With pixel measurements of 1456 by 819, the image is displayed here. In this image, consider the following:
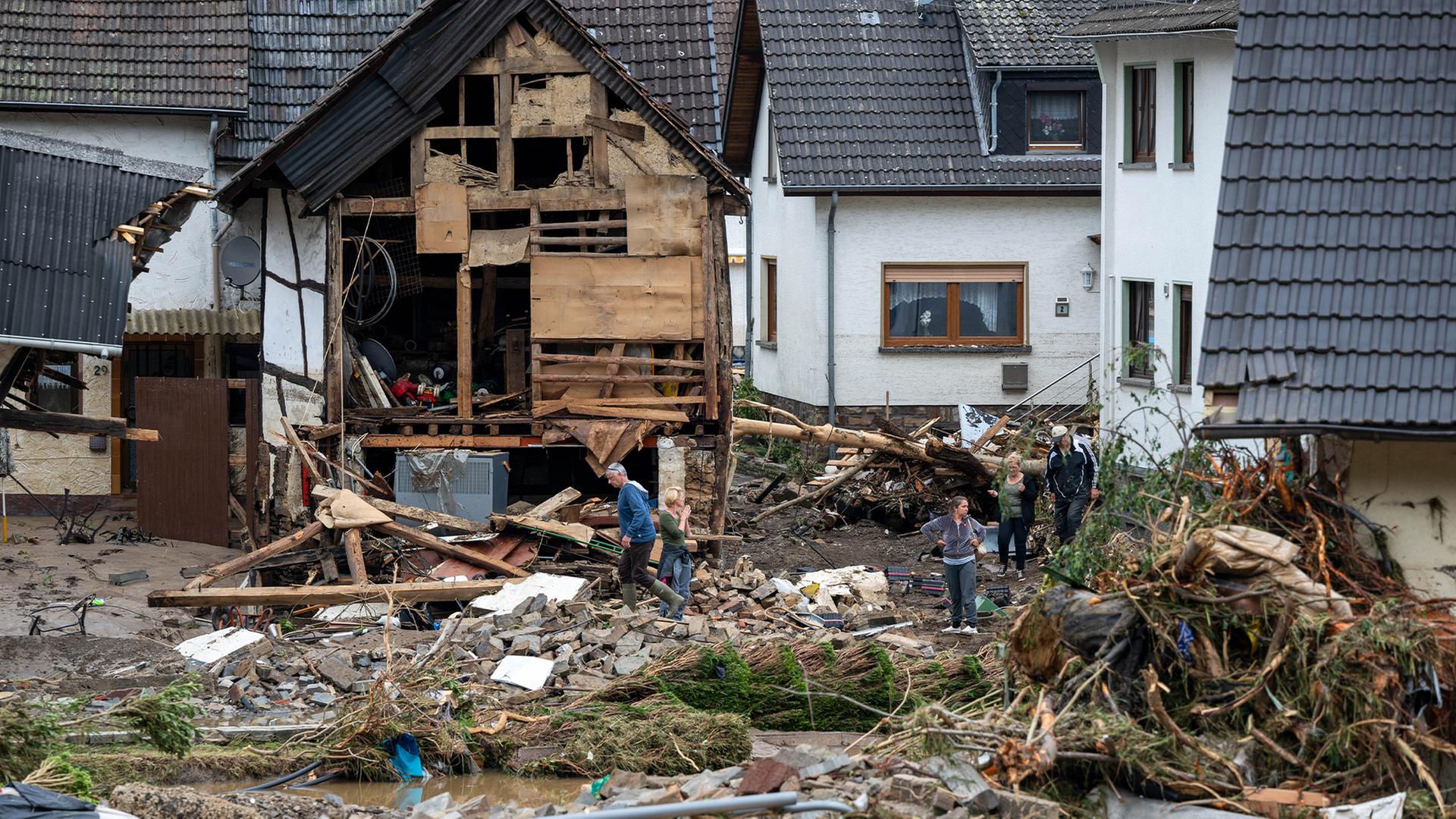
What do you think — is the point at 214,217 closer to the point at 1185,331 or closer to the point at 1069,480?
the point at 1069,480

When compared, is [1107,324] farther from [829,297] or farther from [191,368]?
[191,368]

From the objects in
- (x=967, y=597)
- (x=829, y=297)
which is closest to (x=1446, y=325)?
(x=967, y=597)

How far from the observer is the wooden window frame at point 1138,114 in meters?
21.0

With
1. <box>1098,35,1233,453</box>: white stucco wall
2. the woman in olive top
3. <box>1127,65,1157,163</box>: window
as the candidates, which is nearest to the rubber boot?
the woman in olive top

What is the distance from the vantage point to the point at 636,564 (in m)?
16.3

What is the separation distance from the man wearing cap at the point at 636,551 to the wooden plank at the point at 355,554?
2.57 m

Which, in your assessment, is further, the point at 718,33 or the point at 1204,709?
the point at 718,33

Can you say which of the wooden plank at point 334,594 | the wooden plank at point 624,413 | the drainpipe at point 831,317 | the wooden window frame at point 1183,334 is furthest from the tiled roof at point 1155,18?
the wooden plank at point 334,594

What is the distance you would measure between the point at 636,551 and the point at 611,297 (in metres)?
3.86

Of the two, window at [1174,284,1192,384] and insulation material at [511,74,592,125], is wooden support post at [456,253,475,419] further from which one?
window at [1174,284,1192,384]

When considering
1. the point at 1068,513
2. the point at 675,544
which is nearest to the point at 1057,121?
the point at 1068,513

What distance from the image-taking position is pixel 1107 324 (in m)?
22.3

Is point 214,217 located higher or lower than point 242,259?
higher

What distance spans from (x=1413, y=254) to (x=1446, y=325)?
1.93 ft
